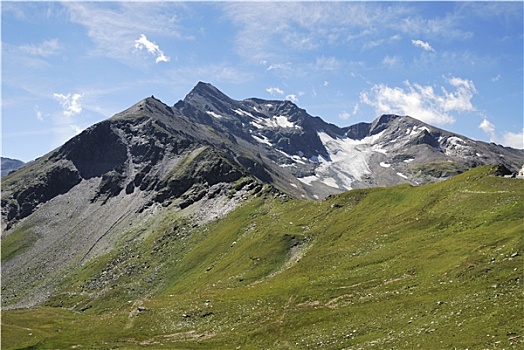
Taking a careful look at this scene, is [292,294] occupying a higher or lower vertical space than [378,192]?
lower

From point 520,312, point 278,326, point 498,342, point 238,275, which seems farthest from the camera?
point 238,275

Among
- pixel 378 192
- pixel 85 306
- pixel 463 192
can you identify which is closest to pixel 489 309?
pixel 463 192

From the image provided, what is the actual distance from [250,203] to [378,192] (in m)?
71.2

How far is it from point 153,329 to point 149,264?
106475 mm

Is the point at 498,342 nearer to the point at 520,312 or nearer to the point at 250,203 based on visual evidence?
the point at 520,312

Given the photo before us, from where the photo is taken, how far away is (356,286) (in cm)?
7706

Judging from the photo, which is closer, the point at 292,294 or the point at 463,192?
the point at 292,294

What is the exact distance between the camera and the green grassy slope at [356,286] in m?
52.5

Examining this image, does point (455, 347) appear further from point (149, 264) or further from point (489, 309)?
point (149, 264)

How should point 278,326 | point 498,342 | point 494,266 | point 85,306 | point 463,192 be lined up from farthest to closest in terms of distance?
point 85,306
point 463,192
point 278,326
point 494,266
point 498,342

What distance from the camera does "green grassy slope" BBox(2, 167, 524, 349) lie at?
5253cm

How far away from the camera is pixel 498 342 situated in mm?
39875

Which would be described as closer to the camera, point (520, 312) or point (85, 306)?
point (520, 312)

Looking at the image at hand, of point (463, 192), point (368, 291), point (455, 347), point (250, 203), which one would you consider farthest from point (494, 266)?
point (250, 203)
